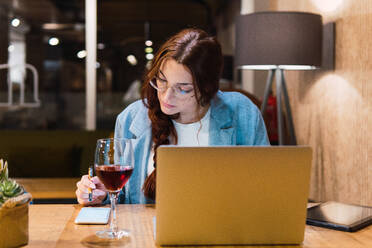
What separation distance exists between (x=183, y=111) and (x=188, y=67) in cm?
19

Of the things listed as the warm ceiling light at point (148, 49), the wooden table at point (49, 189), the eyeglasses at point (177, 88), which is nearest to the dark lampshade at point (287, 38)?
the eyeglasses at point (177, 88)

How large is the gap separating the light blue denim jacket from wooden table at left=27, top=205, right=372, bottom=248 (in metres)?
0.35

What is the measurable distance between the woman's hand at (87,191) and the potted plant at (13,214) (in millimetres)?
304

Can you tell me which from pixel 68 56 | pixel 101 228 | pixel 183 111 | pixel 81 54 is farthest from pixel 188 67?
pixel 68 56

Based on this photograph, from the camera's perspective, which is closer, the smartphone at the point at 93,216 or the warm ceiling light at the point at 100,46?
the smartphone at the point at 93,216

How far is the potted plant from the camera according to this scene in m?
0.97

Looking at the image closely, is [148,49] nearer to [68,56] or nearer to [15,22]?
[68,56]

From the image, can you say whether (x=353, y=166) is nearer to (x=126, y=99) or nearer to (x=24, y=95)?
(x=126, y=99)

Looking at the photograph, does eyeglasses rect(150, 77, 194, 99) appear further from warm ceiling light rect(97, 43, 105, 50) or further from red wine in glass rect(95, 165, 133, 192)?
warm ceiling light rect(97, 43, 105, 50)

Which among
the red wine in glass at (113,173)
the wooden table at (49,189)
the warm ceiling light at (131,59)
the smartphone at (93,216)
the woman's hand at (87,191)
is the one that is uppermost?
the warm ceiling light at (131,59)

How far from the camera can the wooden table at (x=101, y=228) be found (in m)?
1.04

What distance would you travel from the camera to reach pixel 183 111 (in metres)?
1.66

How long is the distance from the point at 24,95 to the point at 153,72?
3265 mm

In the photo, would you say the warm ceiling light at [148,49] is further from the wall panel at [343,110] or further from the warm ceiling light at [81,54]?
the wall panel at [343,110]
